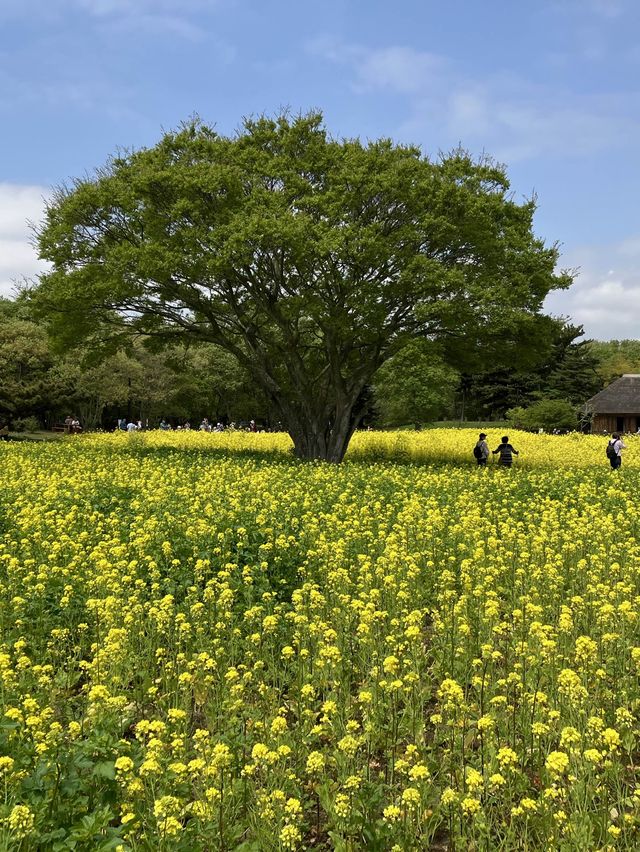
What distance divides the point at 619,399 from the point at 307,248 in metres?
46.4

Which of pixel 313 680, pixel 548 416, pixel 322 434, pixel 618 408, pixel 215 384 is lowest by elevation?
pixel 313 680

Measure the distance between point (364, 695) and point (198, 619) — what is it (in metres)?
2.99

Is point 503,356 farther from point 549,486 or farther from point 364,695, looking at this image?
point 364,695

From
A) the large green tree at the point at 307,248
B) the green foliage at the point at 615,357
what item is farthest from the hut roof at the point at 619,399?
the large green tree at the point at 307,248

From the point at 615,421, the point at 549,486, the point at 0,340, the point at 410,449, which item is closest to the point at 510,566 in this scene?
the point at 549,486

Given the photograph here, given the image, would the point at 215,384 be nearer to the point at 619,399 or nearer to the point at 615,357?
the point at 619,399

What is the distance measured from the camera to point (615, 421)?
58625 mm

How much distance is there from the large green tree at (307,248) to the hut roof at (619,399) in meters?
36.6

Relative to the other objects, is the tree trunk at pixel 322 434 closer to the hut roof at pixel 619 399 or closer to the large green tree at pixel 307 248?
the large green tree at pixel 307 248

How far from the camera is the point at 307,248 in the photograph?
2036 centimetres

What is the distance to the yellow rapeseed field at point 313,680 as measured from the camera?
3557mm

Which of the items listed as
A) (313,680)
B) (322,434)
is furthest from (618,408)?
(313,680)

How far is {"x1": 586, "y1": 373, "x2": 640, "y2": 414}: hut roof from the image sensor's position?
5656 centimetres

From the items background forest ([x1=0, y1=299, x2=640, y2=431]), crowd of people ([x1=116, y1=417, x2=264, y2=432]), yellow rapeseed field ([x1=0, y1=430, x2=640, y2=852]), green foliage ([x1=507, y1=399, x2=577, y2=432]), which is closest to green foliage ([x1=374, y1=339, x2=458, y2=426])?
background forest ([x1=0, y1=299, x2=640, y2=431])
